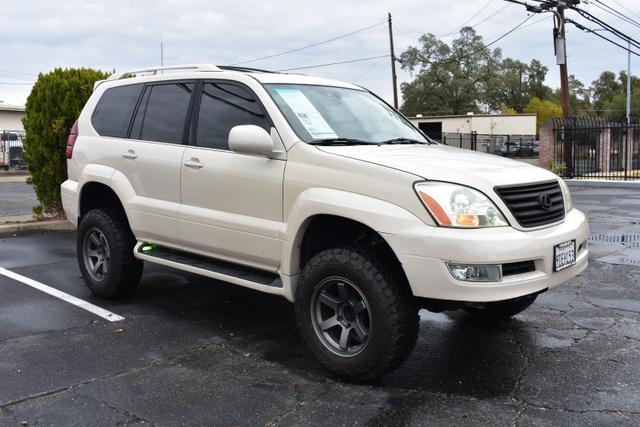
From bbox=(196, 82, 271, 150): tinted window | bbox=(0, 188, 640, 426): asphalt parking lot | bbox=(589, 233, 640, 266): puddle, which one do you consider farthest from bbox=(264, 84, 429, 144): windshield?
bbox=(589, 233, 640, 266): puddle

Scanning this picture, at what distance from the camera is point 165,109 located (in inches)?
206

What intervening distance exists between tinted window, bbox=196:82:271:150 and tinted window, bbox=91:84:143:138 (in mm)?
1008

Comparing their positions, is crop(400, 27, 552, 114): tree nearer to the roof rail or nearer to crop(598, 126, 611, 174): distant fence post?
crop(598, 126, 611, 174): distant fence post

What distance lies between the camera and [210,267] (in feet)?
15.5

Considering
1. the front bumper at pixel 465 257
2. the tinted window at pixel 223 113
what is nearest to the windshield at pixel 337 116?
the tinted window at pixel 223 113

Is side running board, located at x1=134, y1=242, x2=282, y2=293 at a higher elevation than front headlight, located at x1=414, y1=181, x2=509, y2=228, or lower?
lower

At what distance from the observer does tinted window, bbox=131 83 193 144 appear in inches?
199

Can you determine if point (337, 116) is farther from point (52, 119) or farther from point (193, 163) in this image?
point (52, 119)

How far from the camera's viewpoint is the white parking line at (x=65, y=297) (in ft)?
17.3

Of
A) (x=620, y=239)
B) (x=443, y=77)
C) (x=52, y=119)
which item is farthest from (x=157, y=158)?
(x=443, y=77)

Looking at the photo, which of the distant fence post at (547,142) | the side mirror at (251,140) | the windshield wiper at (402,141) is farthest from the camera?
the distant fence post at (547,142)

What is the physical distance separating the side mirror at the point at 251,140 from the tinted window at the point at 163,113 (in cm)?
102

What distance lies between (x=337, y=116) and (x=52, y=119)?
20.8ft

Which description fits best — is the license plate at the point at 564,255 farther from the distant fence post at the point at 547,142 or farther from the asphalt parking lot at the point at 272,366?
the distant fence post at the point at 547,142
